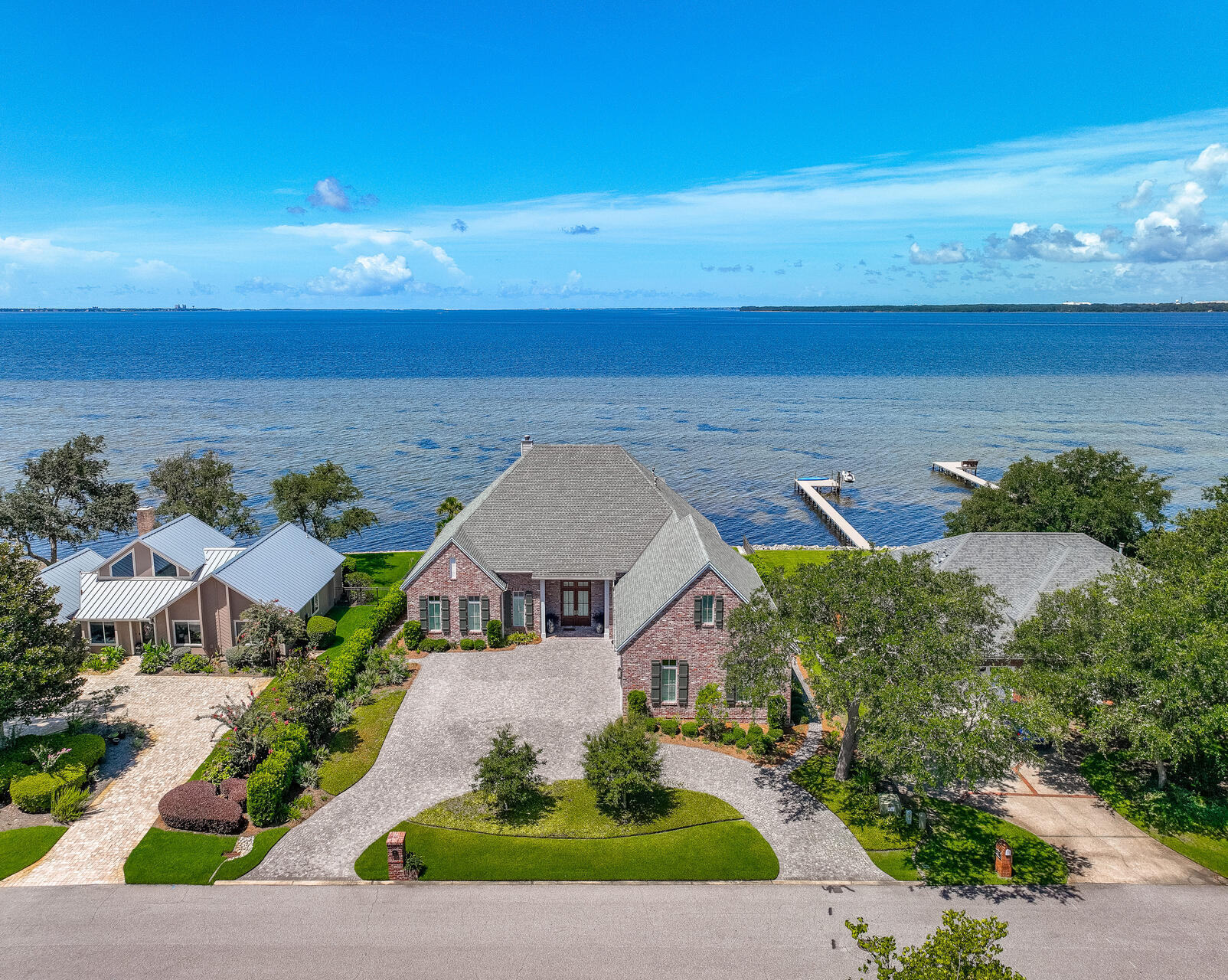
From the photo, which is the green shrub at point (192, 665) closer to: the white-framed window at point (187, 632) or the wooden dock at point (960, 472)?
the white-framed window at point (187, 632)

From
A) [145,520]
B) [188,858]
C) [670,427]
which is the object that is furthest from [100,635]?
[670,427]

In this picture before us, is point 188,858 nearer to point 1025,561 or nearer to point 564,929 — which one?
point 564,929

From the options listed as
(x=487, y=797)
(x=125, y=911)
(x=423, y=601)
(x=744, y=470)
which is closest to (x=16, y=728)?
(x=125, y=911)

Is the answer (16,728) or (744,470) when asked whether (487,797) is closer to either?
(16,728)

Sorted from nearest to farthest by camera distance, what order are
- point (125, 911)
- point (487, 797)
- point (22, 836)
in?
point (125, 911) < point (22, 836) < point (487, 797)

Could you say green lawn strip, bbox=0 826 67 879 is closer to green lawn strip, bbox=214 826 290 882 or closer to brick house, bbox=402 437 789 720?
green lawn strip, bbox=214 826 290 882

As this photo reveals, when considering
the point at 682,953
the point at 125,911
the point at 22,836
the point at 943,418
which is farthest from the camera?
the point at 943,418
